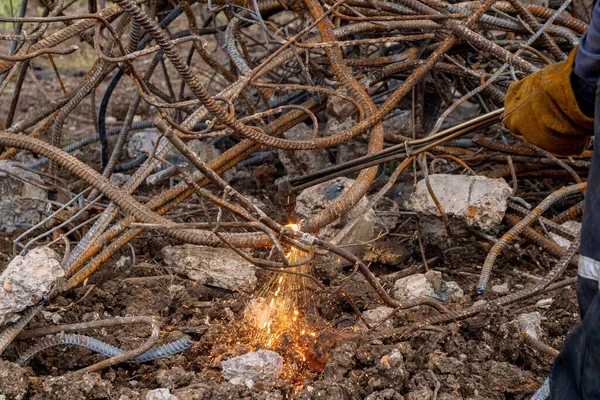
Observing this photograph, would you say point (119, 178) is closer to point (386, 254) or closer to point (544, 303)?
point (386, 254)

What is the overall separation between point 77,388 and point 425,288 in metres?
1.23

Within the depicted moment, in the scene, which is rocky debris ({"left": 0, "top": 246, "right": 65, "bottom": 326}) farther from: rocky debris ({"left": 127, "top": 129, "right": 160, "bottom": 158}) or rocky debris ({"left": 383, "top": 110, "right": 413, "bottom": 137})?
rocky debris ({"left": 383, "top": 110, "right": 413, "bottom": 137})

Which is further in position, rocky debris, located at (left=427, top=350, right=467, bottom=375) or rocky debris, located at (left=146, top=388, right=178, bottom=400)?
rocky debris, located at (left=427, top=350, right=467, bottom=375)

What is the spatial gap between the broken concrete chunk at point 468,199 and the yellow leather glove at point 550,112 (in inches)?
33.3

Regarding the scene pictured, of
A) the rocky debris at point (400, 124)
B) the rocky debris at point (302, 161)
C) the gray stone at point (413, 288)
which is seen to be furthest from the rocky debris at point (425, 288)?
the rocky debris at point (400, 124)

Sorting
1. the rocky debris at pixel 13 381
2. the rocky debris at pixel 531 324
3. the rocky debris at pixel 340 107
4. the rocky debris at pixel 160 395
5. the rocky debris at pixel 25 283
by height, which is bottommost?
the rocky debris at pixel 531 324

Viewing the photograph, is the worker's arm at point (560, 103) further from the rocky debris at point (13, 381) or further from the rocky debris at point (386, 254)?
the rocky debris at point (13, 381)

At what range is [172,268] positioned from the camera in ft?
9.55

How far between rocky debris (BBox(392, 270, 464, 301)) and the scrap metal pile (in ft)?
0.26

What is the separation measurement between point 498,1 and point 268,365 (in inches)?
76.6

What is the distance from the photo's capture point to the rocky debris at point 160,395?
211cm

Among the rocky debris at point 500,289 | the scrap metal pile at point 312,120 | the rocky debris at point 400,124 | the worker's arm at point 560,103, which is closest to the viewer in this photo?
the worker's arm at point 560,103

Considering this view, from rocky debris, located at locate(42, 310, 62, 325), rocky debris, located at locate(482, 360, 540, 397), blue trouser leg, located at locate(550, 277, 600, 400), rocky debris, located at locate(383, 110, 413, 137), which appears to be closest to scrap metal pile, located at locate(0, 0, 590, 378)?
rocky debris, located at locate(383, 110, 413, 137)

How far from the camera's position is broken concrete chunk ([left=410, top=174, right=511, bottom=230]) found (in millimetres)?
3000
